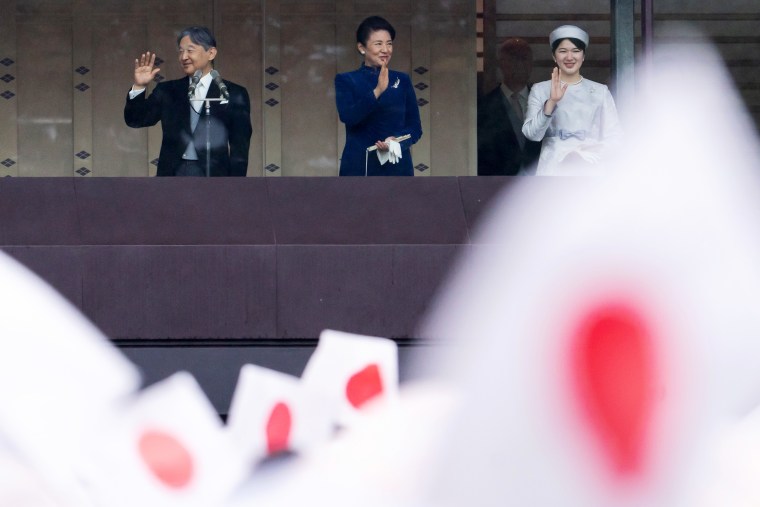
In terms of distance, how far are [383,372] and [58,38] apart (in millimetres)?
5117

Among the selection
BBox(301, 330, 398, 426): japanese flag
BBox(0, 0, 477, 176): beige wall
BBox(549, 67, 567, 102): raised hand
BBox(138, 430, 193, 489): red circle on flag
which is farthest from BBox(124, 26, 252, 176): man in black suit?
BBox(138, 430, 193, 489): red circle on flag

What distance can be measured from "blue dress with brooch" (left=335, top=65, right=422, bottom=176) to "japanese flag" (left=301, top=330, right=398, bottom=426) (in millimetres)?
1232

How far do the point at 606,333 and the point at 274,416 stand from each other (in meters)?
1.69

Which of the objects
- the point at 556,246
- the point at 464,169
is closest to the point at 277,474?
the point at 556,246

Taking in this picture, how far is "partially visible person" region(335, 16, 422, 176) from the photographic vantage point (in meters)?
8.16

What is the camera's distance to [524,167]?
877cm

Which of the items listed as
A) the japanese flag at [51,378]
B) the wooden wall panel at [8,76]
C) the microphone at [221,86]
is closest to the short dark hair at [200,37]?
the microphone at [221,86]

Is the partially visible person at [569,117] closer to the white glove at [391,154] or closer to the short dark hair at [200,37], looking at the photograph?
the white glove at [391,154]

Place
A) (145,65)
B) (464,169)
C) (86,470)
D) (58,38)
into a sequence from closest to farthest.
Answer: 1. (86,470)
2. (145,65)
3. (464,169)
4. (58,38)

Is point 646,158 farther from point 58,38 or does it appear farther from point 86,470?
point 58,38

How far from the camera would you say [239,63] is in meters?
10.7

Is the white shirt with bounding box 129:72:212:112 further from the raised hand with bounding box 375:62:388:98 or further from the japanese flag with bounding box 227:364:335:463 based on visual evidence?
the japanese flag with bounding box 227:364:335:463

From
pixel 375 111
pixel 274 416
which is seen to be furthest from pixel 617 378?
pixel 375 111

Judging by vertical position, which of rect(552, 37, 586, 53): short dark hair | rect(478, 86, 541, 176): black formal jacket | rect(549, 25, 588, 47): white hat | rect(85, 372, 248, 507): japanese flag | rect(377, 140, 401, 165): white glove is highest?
rect(549, 25, 588, 47): white hat
